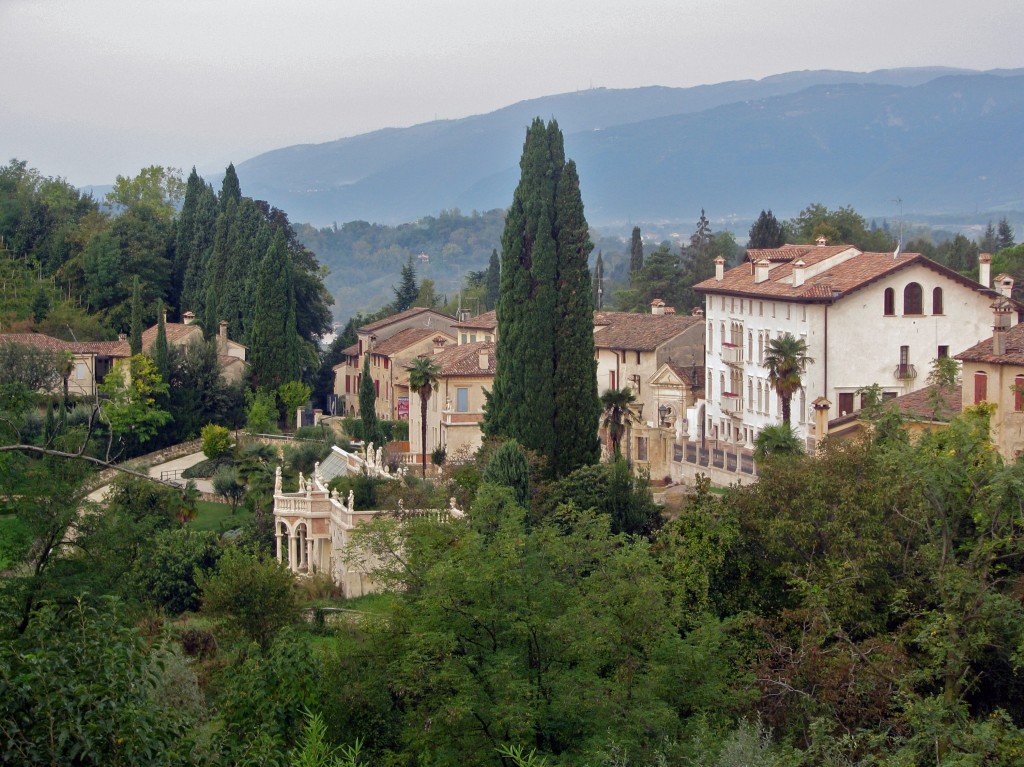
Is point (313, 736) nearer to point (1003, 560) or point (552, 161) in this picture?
point (1003, 560)

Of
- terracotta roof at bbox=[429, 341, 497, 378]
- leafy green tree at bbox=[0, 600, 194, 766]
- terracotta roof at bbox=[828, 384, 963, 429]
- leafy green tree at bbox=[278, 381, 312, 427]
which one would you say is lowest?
leafy green tree at bbox=[0, 600, 194, 766]

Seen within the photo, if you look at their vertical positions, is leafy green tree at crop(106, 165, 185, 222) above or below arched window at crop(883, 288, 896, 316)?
above

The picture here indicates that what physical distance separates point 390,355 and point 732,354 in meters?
21.0

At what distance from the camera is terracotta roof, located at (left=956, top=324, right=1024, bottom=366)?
32594mm

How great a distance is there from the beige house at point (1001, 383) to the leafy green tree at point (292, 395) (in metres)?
35.5

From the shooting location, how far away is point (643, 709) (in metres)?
19.6

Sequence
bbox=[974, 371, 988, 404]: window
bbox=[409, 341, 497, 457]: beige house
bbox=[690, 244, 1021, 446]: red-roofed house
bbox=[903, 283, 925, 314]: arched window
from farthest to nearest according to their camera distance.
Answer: bbox=[409, 341, 497, 457]: beige house, bbox=[903, 283, 925, 314]: arched window, bbox=[690, 244, 1021, 446]: red-roofed house, bbox=[974, 371, 988, 404]: window

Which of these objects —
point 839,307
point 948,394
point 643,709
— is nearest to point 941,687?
point 643,709

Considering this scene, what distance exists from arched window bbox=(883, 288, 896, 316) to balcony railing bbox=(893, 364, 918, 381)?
176 centimetres

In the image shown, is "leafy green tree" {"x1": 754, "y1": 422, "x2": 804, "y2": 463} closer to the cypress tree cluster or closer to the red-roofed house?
the cypress tree cluster

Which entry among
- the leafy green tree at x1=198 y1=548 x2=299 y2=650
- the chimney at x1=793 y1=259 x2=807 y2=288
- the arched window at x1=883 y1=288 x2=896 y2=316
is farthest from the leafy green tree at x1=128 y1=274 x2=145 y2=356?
the leafy green tree at x1=198 y1=548 x2=299 y2=650

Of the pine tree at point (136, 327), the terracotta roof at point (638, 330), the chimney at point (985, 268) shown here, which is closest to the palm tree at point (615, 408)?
the terracotta roof at point (638, 330)

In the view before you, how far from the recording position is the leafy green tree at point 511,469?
35.6m

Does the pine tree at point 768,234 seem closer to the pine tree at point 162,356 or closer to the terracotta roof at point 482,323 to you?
the terracotta roof at point 482,323
